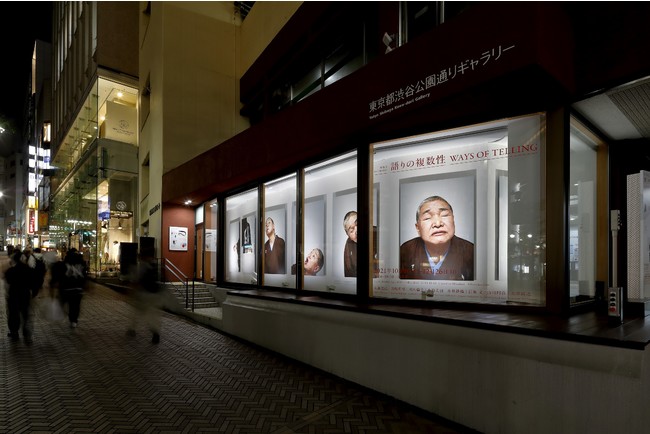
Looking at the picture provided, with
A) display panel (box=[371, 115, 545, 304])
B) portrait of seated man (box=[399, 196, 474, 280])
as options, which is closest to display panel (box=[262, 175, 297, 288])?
display panel (box=[371, 115, 545, 304])

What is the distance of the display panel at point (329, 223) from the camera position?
300 inches

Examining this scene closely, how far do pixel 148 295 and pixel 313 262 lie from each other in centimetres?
344

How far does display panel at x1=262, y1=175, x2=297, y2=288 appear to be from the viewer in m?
9.49

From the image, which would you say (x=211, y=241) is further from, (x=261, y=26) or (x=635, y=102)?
(x=635, y=102)

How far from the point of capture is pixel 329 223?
8164 mm

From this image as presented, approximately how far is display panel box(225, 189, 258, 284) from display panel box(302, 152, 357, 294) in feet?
8.87

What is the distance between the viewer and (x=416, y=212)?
631 centimetres

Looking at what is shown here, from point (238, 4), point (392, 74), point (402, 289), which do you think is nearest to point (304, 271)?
point (402, 289)

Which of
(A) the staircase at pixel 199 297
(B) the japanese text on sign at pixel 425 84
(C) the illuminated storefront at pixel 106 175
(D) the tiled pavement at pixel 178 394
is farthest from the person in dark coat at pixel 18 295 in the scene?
(C) the illuminated storefront at pixel 106 175

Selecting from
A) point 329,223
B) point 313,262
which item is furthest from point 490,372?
point 313,262

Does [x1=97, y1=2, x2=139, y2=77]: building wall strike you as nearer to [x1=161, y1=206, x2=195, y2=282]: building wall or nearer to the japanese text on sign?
[x1=161, y1=206, x2=195, y2=282]: building wall

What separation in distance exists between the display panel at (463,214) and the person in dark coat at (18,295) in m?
6.95

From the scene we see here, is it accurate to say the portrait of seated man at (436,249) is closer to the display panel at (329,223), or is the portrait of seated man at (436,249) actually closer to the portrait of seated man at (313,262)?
the display panel at (329,223)

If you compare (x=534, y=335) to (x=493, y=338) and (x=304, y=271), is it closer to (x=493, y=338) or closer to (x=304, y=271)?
(x=493, y=338)
